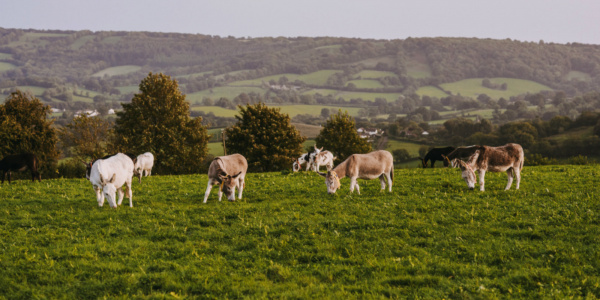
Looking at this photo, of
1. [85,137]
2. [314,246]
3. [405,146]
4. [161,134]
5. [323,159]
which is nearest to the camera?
[314,246]

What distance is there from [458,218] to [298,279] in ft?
24.4

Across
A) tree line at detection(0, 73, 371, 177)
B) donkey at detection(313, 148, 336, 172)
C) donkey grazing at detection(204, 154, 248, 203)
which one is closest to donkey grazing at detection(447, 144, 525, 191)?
donkey grazing at detection(204, 154, 248, 203)

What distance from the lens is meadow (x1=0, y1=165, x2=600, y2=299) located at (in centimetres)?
1034

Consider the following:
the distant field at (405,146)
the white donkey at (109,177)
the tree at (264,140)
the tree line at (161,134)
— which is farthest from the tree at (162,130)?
the distant field at (405,146)

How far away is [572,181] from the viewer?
23344 mm

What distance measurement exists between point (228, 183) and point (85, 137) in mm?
54819

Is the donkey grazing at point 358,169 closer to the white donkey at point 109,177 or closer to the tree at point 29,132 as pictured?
the white donkey at point 109,177

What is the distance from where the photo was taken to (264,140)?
186 feet

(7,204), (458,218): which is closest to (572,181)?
(458,218)

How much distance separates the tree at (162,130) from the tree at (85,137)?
37.0 ft

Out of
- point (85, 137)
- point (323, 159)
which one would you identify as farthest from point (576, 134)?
point (85, 137)

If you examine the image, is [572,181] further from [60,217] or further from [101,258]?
[60,217]

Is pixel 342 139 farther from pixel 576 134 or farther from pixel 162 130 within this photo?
pixel 576 134

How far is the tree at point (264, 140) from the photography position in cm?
5638
